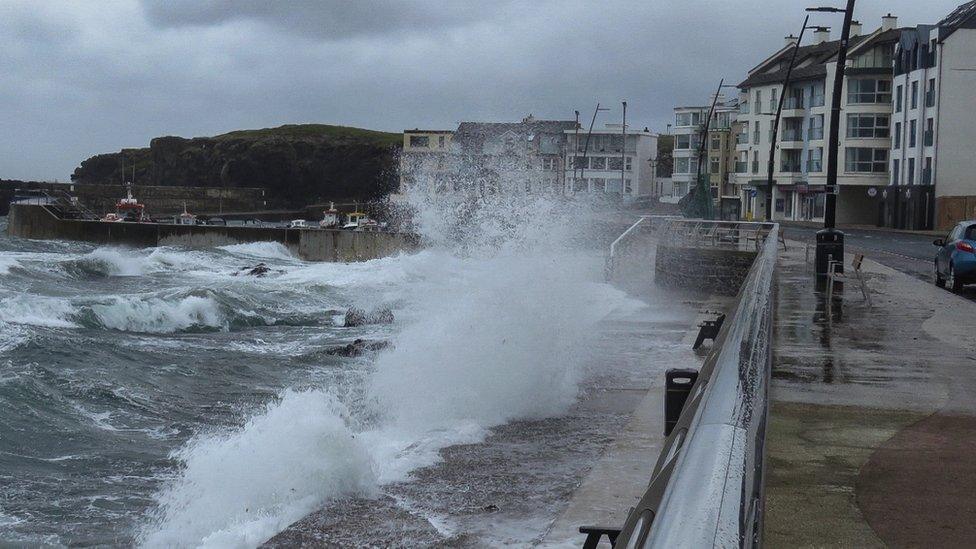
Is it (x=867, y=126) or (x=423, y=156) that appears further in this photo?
(x=423, y=156)

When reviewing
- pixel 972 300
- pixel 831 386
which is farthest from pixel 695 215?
pixel 831 386

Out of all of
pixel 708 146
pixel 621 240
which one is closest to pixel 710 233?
pixel 621 240

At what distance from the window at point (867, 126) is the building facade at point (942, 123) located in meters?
7.81

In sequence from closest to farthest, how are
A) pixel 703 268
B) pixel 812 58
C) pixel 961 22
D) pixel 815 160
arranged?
pixel 703 268 → pixel 961 22 → pixel 815 160 → pixel 812 58

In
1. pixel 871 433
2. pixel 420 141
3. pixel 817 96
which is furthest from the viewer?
pixel 420 141

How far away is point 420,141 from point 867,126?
67364mm

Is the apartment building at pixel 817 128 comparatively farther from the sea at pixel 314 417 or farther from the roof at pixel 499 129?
the sea at pixel 314 417

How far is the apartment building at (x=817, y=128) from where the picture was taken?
243 ft

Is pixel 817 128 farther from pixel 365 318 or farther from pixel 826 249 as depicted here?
pixel 826 249

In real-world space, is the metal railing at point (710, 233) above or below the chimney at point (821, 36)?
below

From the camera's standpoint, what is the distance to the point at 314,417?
8.16 meters

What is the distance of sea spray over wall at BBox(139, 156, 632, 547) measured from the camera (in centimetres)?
748

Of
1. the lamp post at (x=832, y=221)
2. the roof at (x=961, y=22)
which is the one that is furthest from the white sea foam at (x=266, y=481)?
the roof at (x=961, y=22)

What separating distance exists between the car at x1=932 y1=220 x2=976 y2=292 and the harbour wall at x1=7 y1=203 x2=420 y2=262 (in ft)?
130
